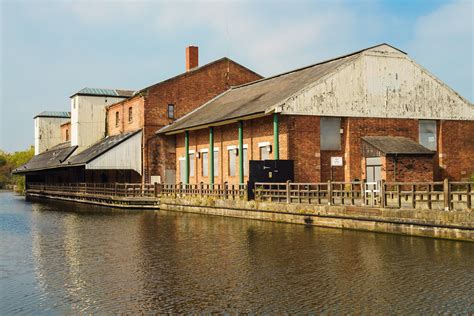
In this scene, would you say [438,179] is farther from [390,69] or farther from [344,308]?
[344,308]

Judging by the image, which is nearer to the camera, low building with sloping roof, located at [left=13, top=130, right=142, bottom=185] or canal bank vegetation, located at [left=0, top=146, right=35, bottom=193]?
low building with sloping roof, located at [left=13, top=130, right=142, bottom=185]

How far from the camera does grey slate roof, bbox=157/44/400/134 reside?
30.6 meters

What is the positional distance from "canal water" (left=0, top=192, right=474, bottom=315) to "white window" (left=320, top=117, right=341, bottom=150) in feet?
31.8

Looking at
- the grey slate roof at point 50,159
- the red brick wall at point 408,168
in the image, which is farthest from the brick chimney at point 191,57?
the red brick wall at point 408,168

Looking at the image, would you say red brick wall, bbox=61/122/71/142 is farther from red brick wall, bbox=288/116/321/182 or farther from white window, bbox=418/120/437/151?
white window, bbox=418/120/437/151

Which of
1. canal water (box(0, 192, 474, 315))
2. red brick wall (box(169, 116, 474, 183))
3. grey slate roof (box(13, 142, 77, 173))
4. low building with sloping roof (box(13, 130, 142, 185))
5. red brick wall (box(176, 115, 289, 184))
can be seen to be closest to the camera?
canal water (box(0, 192, 474, 315))

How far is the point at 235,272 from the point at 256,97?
22460 millimetres

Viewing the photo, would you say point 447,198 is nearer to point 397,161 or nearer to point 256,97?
point 397,161

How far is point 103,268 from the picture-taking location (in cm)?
1356

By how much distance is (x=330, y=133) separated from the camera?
2983 cm

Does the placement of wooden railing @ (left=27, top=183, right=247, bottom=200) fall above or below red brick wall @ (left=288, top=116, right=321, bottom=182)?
below

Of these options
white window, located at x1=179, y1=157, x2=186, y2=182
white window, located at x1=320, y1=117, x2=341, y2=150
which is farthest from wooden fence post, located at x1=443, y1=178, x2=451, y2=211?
white window, located at x1=179, y1=157, x2=186, y2=182

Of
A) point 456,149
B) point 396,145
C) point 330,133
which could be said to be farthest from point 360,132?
point 456,149

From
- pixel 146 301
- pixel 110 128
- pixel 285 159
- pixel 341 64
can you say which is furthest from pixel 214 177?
pixel 146 301
